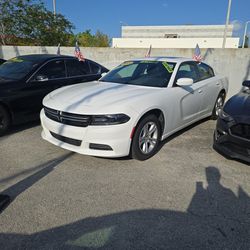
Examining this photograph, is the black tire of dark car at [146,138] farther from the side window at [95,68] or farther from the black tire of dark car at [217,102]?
the side window at [95,68]

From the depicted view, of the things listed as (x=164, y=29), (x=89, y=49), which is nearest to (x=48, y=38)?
(x=89, y=49)

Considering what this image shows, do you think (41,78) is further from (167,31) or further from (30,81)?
(167,31)

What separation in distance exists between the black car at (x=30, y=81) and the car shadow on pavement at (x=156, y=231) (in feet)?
9.78

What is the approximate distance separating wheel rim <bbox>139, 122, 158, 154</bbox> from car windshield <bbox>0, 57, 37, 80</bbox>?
116 inches

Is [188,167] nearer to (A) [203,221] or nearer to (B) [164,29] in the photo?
(A) [203,221]

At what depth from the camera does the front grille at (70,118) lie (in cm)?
318

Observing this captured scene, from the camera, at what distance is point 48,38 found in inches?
674

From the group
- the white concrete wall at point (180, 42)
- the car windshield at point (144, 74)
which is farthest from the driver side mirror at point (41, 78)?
the white concrete wall at point (180, 42)

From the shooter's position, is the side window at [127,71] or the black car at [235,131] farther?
the side window at [127,71]

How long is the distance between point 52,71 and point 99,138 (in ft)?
9.41

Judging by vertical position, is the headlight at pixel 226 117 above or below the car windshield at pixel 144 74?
below

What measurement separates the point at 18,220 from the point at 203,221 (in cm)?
187

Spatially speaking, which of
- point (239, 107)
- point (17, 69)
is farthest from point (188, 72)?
point (17, 69)

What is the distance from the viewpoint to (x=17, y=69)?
5102mm
